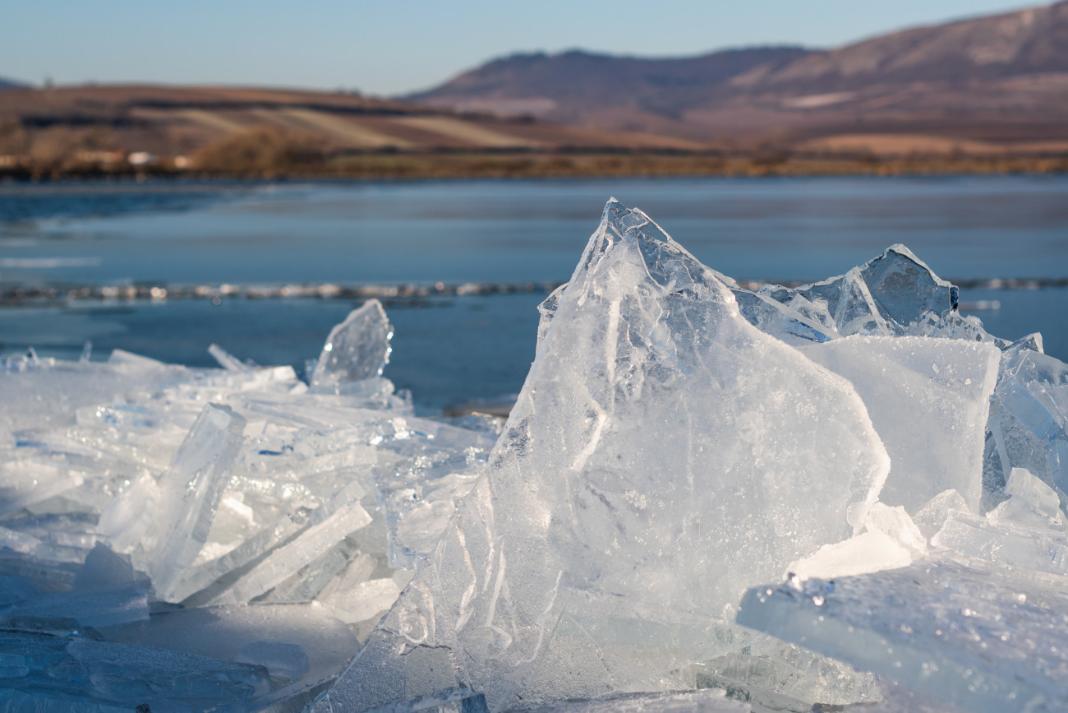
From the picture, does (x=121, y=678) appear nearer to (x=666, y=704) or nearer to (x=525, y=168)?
(x=666, y=704)

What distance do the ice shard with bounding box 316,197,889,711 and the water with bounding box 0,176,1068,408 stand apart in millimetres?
3354

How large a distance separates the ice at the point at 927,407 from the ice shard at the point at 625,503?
9.2 inches

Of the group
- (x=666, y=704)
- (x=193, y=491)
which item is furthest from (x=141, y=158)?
(x=666, y=704)

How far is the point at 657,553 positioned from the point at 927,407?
0.65m

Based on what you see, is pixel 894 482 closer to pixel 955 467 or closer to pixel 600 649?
pixel 955 467

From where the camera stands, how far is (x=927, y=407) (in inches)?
104

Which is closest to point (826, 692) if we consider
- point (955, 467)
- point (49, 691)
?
point (955, 467)

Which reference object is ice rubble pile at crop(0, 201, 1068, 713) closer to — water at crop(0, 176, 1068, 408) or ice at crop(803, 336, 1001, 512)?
ice at crop(803, 336, 1001, 512)

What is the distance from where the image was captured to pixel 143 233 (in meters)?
18.1

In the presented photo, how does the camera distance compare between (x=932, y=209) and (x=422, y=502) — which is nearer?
(x=422, y=502)

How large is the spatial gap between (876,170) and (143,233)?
129 feet

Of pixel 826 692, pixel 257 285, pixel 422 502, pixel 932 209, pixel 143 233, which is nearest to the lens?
pixel 826 692

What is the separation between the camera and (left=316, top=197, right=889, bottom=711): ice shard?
2371 mm

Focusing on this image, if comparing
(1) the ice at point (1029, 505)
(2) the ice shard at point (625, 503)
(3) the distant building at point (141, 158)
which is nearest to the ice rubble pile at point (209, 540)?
(2) the ice shard at point (625, 503)
